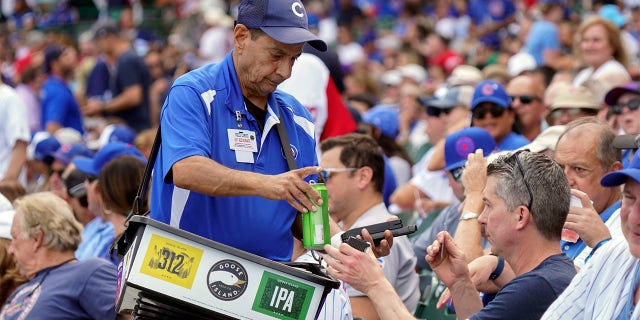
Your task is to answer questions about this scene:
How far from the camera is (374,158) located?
634 cm

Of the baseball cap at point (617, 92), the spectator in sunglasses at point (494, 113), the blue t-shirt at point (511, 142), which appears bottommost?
the blue t-shirt at point (511, 142)

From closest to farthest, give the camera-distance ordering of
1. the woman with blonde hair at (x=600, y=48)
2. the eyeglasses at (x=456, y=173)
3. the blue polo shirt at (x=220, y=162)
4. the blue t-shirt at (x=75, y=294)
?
the blue polo shirt at (x=220, y=162)
the blue t-shirt at (x=75, y=294)
the eyeglasses at (x=456, y=173)
the woman with blonde hair at (x=600, y=48)

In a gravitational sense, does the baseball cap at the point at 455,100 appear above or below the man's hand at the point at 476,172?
above

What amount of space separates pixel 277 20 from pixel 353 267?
3.09 ft

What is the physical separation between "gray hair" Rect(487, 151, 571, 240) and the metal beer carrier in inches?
30.2

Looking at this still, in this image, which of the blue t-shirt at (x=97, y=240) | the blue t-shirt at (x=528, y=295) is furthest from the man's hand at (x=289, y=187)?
the blue t-shirt at (x=97, y=240)

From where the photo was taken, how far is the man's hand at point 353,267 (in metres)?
3.89

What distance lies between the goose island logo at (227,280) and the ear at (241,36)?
0.88 meters

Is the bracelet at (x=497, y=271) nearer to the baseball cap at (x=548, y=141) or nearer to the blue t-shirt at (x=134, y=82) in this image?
the baseball cap at (x=548, y=141)

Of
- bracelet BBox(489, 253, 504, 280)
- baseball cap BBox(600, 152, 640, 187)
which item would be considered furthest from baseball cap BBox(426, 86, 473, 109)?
baseball cap BBox(600, 152, 640, 187)

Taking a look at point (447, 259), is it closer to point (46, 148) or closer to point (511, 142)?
point (511, 142)

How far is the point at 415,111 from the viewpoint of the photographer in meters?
12.6

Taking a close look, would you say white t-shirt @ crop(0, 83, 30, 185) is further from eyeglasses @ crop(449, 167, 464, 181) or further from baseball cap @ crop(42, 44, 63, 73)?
eyeglasses @ crop(449, 167, 464, 181)

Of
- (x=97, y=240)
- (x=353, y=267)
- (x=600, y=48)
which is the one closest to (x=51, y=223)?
(x=97, y=240)
